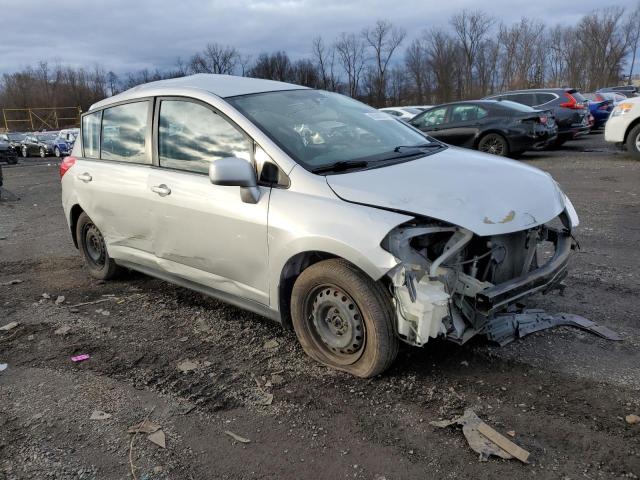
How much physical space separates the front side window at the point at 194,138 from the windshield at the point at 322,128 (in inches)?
7.3

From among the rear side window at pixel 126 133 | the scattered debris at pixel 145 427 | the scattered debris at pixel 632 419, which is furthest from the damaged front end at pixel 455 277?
the rear side window at pixel 126 133

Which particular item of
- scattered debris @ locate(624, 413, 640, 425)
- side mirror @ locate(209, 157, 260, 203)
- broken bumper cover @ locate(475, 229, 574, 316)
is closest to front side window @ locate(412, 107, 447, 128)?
broken bumper cover @ locate(475, 229, 574, 316)

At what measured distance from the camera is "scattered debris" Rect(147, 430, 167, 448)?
9.35 ft

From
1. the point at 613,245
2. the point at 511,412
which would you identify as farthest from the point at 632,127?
the point at 511,412

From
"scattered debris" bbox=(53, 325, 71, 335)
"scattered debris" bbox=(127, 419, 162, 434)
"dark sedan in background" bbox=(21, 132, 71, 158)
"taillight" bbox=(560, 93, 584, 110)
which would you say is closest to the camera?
"scattered debris" bbox=(127, 419, 162, 434)

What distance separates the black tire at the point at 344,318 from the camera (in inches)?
120

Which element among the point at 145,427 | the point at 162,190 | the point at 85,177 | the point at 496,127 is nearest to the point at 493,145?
the point at 496,127

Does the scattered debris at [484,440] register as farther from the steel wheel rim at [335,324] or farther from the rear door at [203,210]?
the rear door at [203,210]

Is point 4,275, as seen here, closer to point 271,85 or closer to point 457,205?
point 271,85

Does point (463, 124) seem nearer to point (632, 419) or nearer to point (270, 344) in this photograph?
point (270, 344)

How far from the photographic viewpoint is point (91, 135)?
208 inches

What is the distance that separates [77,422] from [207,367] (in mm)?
858

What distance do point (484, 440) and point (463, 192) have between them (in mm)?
1366

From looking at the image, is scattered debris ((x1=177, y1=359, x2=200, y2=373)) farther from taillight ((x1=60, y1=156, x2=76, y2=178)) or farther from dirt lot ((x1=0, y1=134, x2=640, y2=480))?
taillight ((x1=60, y1=156, x2=76, y2=178))
